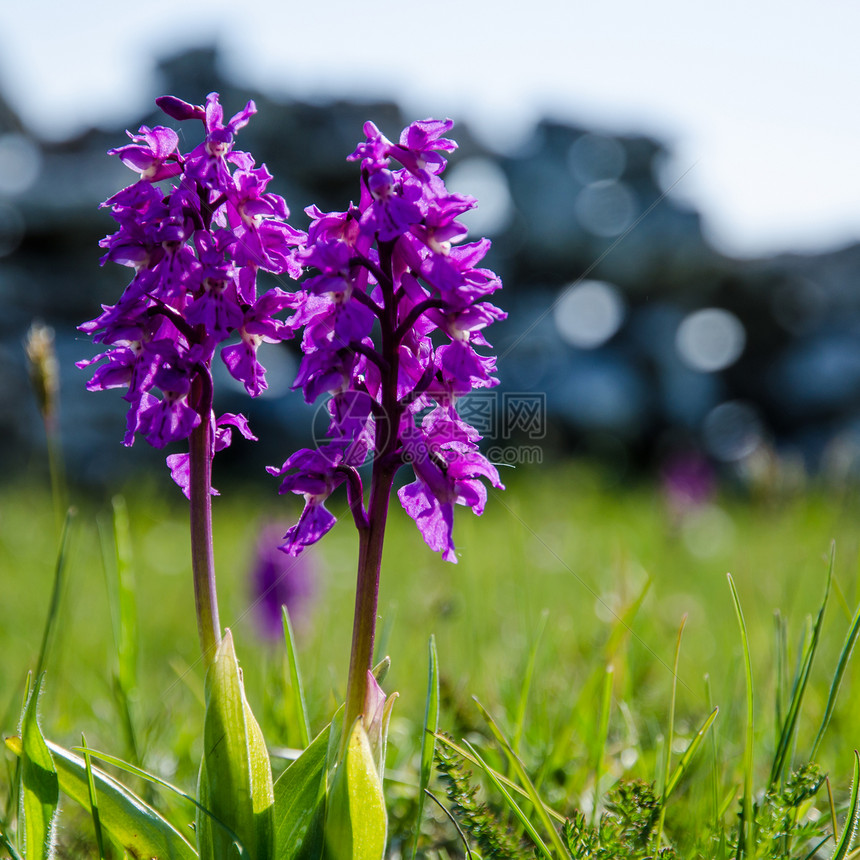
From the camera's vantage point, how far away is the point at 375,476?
1250mm

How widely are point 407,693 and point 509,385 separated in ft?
23.1

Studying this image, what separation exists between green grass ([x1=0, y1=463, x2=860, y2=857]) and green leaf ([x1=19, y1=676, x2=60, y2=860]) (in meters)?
0.27

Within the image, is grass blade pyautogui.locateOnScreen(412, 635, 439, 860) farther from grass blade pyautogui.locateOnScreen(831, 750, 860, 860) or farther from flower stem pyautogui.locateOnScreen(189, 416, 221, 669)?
grass blade pyautogui.locateOnScreen(831, 750, 860, 860)

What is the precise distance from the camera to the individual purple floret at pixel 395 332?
46.8 inches

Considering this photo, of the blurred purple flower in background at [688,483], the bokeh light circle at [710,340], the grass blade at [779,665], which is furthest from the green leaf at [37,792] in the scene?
the bokeh light circle at [710,340]

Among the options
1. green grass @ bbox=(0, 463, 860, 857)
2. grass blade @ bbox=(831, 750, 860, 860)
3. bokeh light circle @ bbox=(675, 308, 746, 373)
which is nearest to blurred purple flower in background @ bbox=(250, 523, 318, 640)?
green grass @ bbox=(0, 463, 860, 857)

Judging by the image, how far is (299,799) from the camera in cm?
127

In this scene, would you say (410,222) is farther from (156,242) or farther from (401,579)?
(401,579)

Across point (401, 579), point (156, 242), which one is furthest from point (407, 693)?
point (401, 579)

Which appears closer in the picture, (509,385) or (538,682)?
(538,682)

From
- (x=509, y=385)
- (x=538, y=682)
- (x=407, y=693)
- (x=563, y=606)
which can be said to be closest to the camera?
(x=538, y=682)

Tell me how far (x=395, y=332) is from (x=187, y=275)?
34 centimetres

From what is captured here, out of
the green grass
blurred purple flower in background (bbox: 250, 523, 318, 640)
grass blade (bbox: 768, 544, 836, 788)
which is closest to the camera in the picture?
grass blade (bbox: 768, 544, 836, 788)

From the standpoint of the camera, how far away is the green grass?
1.75 metres
